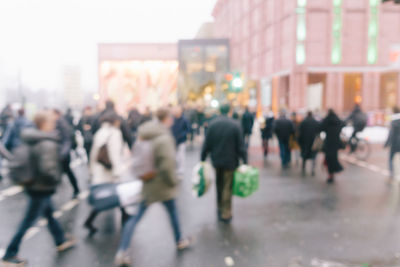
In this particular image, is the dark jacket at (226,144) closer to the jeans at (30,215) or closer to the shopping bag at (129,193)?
the shopping bag at (129,193)

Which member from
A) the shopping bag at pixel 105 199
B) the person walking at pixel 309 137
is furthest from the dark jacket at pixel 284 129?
the shopping bag at pixel 105 199

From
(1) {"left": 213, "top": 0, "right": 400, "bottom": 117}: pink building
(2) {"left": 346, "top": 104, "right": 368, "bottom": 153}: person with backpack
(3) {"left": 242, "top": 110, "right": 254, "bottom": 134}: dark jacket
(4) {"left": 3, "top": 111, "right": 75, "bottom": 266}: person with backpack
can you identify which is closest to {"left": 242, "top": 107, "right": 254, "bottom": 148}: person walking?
(3) {"left": 242, "top": 110, "right": 254, "bottom": 134}: dark jacket

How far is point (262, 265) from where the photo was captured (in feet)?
15.0

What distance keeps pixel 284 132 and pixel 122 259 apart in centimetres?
794

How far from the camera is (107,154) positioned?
5430 mm

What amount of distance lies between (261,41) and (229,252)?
40.6m

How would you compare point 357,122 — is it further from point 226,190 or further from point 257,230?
point 257,230

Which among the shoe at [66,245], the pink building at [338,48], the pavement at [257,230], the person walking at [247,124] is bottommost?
the pavement at [257,230]

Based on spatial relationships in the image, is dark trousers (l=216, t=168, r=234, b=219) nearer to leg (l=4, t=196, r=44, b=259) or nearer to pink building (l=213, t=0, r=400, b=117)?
leg (l=4, t=196, r=44, b=259)

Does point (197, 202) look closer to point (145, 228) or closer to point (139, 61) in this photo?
point (145, 228)

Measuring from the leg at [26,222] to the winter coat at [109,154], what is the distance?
0.95 m

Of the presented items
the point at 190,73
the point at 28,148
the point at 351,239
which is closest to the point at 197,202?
the point at 351,239

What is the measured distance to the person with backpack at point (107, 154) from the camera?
17.8ft

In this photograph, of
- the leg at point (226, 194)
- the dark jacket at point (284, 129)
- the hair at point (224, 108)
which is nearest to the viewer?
the leg at point (226, 194)
